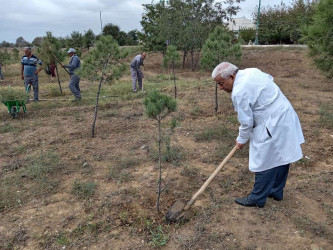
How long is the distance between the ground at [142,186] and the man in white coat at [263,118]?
0.59m

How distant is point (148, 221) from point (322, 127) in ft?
13.9

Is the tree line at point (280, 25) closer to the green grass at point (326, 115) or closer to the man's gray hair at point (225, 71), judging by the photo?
the green grass at point (326, 115)

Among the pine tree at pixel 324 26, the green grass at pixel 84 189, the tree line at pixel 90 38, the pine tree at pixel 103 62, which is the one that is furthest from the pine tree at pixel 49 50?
the tree line at pixel 90 38

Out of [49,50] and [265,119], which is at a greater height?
[49,50]

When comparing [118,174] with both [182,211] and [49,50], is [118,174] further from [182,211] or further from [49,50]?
[49,50]

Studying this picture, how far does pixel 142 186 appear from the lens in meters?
3.69

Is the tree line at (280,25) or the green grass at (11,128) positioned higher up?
the tree line at (280,25)

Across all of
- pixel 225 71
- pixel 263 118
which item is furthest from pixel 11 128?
pixel 263 118

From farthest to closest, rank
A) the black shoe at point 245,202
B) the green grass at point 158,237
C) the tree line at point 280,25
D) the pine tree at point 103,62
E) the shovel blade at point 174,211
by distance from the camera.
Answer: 1. the tree line at point 280,25
2. the pine tree at point 103,62
3. the black shoe at point 245,202
4. the shovel blade at point 174,211
5. the green grass at point 158,237

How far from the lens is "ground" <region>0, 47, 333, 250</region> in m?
2.82

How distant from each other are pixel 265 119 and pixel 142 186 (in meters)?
1.69

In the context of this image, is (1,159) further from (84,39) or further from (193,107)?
(84,39)

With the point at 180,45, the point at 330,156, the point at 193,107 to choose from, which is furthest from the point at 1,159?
the point at 180,45

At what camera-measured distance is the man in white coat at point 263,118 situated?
9.20 feet
